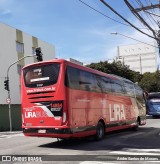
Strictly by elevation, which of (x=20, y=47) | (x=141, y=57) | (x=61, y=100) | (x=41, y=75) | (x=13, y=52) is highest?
(x=141, y=57)

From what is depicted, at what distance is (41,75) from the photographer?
46.3 ft

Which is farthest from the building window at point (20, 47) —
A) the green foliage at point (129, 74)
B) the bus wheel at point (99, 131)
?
the bus wheel at point (99, 131)

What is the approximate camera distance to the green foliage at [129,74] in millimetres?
63344

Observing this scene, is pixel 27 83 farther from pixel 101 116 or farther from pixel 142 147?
pixel 142 147

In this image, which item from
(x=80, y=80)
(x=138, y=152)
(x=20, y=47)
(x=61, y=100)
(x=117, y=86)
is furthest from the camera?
(x=20, y=47)

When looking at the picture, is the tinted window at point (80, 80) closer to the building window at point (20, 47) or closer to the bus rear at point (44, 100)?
the bus rear at point (44, 100)

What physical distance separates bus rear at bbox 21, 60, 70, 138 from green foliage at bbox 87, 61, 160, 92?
4805 centimetres

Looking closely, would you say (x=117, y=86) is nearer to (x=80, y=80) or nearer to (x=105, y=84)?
(x=105, y=84)

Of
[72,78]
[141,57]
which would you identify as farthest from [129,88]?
[141,57]

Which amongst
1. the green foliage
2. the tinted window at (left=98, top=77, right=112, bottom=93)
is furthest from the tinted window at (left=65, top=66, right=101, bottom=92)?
the green foliage

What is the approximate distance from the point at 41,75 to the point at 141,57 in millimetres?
130170

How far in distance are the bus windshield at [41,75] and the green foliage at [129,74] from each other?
4788cm

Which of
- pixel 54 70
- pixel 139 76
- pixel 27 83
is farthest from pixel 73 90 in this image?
pixel 139 76

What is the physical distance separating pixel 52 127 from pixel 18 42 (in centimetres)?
3481
